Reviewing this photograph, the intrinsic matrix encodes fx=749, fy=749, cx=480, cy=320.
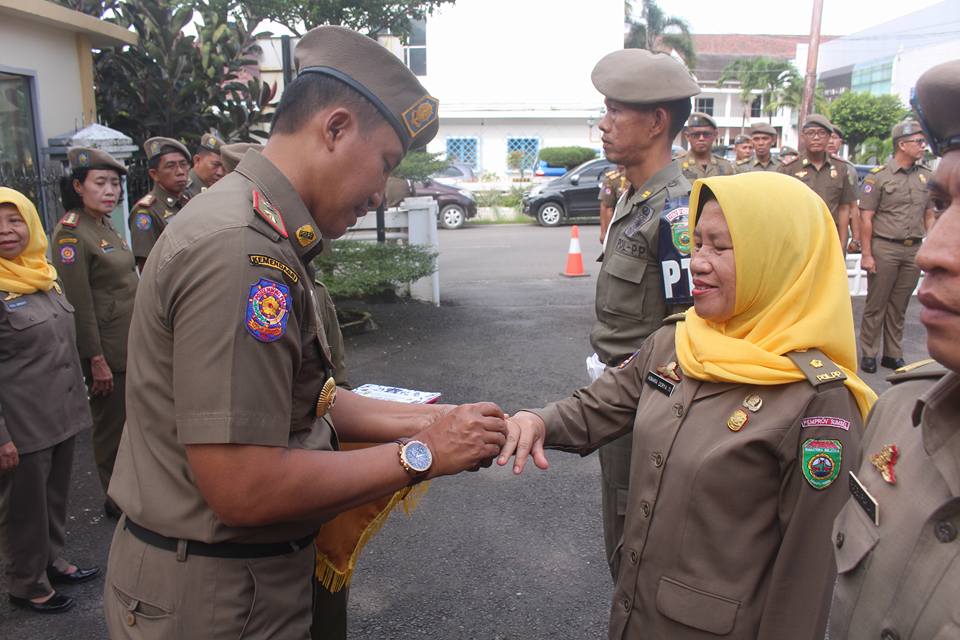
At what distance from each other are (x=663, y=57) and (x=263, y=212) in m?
2.10

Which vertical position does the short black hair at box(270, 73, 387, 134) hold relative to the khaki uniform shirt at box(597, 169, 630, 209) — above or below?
above

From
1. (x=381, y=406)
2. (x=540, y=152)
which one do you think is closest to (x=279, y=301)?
(x=381, y=406)

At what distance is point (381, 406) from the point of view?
2350 mm

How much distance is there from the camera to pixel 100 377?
13.8 feet

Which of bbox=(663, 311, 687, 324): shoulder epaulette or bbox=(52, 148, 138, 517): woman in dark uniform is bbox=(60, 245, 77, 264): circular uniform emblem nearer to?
bbox=(52, 148, 138, 517): woman in dark uniform

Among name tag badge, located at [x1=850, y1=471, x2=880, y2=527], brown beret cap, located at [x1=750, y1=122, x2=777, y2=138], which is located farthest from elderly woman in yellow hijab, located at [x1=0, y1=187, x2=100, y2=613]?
brown beret cap, located at [x1=750, y1=122, x2=777, y2=138]

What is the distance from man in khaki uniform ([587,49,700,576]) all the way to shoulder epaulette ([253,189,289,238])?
1.63 m

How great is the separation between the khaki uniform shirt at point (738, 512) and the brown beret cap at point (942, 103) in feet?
2.30

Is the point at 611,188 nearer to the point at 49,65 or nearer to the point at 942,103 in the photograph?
the point at 49,65

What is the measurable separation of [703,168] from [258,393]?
315 inches

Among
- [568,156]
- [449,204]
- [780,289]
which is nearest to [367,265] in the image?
[780,289]

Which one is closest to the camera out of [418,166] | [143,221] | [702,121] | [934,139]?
[934,139]

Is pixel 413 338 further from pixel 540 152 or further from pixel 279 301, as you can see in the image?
pixel 540 152

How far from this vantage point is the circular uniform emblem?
4125 millimetres
